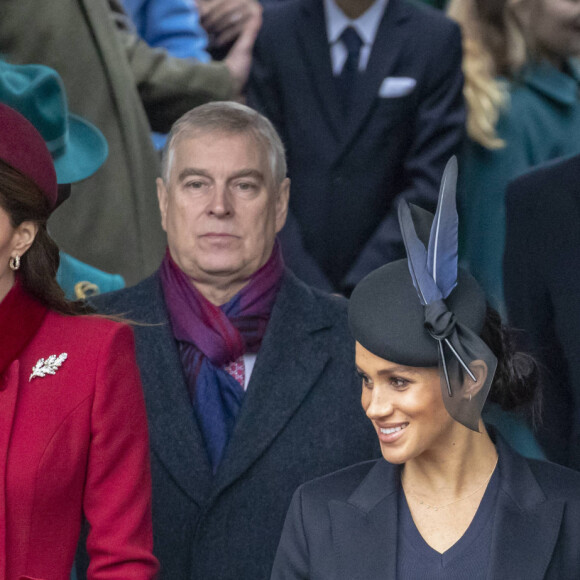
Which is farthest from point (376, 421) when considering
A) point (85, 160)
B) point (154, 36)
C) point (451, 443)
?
point (154, 36)

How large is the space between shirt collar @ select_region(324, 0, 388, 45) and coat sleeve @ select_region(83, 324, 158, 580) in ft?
6.20

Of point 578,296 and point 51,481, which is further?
point 578,296

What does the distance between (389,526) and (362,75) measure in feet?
6.38

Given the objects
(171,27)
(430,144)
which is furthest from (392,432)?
(171,27)

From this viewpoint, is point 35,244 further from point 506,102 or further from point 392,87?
point 506,102

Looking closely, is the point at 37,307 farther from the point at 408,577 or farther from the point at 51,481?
the point at 408,577

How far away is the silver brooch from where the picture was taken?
2566 millimetres

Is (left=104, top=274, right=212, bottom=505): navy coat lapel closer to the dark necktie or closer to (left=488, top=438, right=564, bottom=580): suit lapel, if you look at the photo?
(left=488, top=438, right=564, bottom=580): suit lapel

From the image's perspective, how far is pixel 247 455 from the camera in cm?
315

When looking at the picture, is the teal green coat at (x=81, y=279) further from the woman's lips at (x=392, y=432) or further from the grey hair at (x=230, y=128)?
the woman's lips at (x=392, y=432)

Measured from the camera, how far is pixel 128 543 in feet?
8.25

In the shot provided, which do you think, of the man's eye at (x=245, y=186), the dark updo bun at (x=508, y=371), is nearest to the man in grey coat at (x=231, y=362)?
the man's eye at (x=245, y=186)

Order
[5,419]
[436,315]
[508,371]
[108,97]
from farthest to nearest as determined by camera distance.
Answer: [108,97], [508,371], [5,419], [436,315]

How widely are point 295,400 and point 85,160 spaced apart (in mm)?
802
